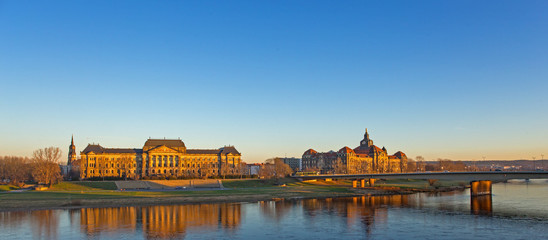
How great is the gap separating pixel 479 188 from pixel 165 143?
114585mm

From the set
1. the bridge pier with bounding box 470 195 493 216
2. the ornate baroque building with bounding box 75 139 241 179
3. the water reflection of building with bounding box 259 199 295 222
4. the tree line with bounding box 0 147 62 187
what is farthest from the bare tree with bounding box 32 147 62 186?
the bridge pier with bounding box 470 195 493 216

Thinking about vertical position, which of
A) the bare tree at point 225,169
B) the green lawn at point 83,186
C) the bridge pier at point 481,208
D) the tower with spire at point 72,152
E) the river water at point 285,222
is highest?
the tower with spire at point 72,152

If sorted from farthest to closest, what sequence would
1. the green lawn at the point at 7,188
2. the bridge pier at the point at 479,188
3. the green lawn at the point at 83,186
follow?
the green lawn at the point at 83,186, the bridge pier at the point at 479,188, the green lawn at the point at 7,188

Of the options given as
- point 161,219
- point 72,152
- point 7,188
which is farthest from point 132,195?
point 72,152

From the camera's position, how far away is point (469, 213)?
68.3 m

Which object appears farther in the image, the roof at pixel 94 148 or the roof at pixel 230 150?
the roof at pixel 230 150

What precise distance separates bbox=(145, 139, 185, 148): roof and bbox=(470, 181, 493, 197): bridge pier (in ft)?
361

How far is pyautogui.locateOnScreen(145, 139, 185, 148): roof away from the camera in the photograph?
547 ft

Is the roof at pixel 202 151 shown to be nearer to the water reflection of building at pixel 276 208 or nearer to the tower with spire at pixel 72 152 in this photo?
the tower with spire at pixel 72 152

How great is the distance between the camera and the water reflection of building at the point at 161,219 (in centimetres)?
5219

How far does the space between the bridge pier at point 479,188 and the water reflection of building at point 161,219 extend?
55.9 meters

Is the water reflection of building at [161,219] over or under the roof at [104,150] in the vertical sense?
under

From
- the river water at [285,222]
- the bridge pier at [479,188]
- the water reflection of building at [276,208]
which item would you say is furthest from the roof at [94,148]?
the bridge pier at [479,188]

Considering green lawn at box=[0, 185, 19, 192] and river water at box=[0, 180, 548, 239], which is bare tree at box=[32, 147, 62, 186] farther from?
river water at box=[0, 180, 548, 239]
